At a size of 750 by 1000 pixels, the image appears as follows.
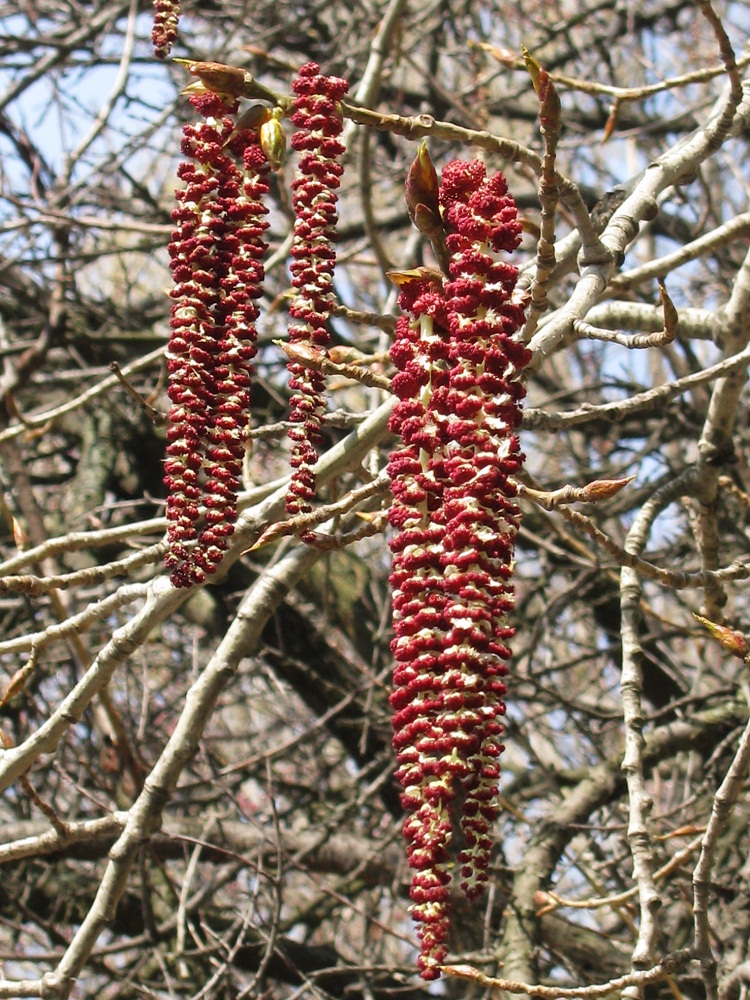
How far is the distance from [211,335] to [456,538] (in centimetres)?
55

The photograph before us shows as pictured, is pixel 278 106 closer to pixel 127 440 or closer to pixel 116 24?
pixel 127 440

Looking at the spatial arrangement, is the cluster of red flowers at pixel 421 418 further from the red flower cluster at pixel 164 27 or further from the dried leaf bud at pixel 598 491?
the red flower cluster at pixel 164 27

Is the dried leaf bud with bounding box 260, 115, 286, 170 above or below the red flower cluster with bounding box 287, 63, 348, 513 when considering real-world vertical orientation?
above

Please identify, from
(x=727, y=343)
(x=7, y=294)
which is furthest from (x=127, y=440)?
(x=727, y=343)

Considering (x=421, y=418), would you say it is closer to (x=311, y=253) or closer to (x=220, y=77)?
(x=311, y=253)

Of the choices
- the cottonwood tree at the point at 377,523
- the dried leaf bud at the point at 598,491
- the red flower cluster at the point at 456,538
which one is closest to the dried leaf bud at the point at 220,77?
the cottonwood tree at the point at 377,523

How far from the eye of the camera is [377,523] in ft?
5.82

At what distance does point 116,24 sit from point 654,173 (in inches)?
153

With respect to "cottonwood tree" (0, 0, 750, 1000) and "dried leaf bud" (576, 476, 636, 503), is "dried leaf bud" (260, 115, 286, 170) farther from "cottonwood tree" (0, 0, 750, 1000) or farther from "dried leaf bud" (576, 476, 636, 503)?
"dried leaf bud" (576, 476, 636, 503)

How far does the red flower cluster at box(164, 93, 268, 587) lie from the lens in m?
1.57

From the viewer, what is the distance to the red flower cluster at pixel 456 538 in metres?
Result: 1.21

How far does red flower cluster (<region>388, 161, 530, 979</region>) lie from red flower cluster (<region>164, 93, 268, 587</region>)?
10.0 inches

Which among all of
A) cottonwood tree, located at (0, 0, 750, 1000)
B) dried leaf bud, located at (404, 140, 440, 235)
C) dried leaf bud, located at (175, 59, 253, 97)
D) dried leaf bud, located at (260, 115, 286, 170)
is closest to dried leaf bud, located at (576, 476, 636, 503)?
cottonwood tree, located at (0, 0, 750, 1000)

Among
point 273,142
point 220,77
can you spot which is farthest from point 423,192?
point 220,77
